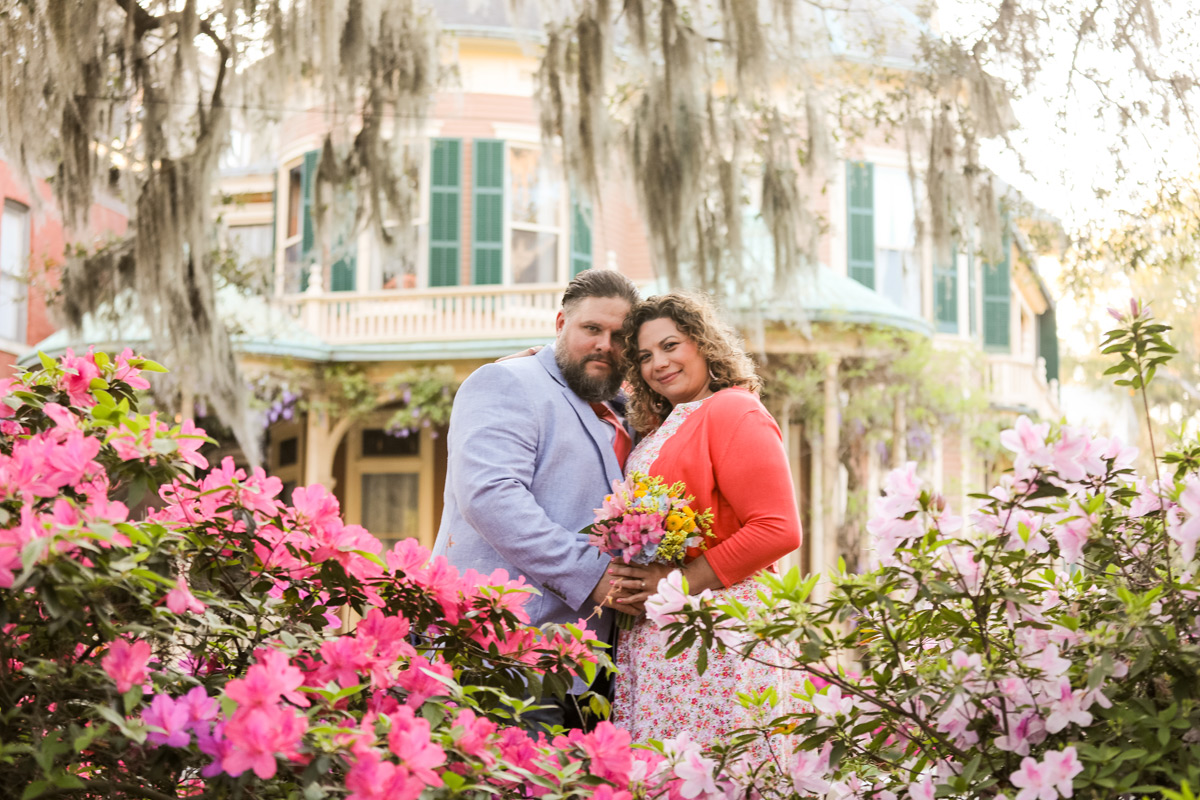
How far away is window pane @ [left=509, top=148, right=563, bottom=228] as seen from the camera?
40.2 ft

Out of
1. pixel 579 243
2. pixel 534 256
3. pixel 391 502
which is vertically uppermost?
pixel 579 243

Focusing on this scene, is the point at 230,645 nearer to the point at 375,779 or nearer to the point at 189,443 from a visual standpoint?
the point at 189,443

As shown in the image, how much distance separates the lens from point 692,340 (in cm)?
284

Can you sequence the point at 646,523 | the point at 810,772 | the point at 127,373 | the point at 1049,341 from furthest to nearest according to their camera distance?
the point at 1049,341 → the point at 646,523 → the point at 127,373 → the point at 810,772

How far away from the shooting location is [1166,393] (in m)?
19.8

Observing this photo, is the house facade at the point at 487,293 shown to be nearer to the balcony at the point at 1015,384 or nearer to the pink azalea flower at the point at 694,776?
the balcony at the point at 1015,384

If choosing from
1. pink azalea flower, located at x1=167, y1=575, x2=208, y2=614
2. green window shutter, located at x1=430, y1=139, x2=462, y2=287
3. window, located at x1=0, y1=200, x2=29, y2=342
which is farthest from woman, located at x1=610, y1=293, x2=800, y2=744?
window, located at x1=0, y1=200, x2=29, y2=342

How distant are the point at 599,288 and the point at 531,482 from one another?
1.94 ft

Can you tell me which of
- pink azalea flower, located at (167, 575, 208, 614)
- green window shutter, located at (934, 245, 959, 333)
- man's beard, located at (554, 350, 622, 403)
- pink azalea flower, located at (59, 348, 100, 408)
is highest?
green window shutter, located at (934, 245, 959, 333)

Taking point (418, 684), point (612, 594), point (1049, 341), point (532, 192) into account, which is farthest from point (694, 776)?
point (1049, 341)

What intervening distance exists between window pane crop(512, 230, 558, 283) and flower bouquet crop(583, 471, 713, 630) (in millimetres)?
9827

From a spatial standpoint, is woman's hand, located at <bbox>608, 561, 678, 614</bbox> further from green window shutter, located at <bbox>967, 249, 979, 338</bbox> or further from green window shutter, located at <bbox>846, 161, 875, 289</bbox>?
green window shutter, located at <bbox>967, 249, 979, 338</bbox>

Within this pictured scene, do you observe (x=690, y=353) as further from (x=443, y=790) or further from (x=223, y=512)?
(x=443, y=790)

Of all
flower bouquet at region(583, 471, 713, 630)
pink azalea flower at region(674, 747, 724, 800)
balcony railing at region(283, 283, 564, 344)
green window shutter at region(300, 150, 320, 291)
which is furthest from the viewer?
green window shutter at region(300, 150, 320, 291)
